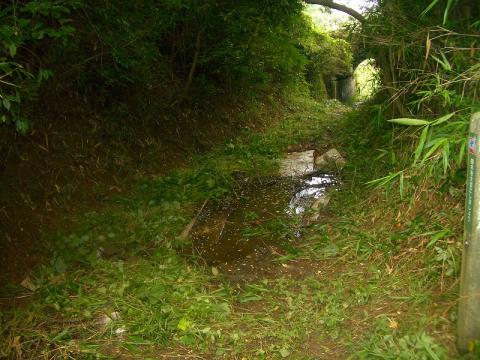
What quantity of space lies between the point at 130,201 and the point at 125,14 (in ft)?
7.08

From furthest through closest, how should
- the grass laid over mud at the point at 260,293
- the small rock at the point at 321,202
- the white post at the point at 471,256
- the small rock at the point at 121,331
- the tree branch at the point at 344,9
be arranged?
the tree branch at the point at 344,9
the small rock at the point at 321,202
the small rock at the point at 121,331
the grass laid over mud at the point at 260,293
the white post at the point at 471,256

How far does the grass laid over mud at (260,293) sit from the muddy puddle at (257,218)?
0.60ft

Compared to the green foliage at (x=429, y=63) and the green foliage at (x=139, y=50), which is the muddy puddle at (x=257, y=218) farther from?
the green foliage at (x=139, y=50)

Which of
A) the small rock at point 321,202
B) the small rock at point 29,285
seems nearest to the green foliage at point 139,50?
the small rock at point 29,285

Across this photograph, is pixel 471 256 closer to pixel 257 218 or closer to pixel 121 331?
pixel 121 331

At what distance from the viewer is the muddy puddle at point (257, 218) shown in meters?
4.26

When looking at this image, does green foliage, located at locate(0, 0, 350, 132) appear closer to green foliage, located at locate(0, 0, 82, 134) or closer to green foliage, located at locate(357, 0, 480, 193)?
green foliage, located at locate(0, 0, 82, 134)

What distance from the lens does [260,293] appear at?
138 inches

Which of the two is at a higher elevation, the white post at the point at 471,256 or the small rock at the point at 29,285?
the white post at the point at 471,256

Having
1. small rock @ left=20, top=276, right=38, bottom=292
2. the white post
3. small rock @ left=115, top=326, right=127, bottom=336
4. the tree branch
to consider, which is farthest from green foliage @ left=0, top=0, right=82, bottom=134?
the tree branch

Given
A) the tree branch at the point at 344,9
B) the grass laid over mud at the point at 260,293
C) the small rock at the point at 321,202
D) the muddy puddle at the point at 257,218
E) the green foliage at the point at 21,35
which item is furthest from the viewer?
the tree branch at the point at 344,9

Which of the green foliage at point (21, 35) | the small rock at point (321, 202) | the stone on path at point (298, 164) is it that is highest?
the green foliage at point (21, 35)

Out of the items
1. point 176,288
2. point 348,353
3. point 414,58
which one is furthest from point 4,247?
point 414,58

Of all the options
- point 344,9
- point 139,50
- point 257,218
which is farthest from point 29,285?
point 344,9
